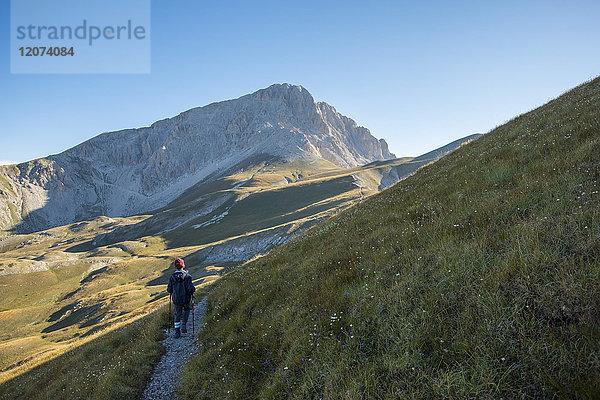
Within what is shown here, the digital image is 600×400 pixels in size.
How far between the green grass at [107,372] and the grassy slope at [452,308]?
2.50 m

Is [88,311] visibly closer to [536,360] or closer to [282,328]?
[282,328]

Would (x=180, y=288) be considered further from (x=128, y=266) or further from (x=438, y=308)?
(x=128, y=266)

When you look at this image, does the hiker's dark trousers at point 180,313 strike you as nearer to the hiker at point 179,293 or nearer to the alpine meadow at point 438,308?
the hiker at point 179,293

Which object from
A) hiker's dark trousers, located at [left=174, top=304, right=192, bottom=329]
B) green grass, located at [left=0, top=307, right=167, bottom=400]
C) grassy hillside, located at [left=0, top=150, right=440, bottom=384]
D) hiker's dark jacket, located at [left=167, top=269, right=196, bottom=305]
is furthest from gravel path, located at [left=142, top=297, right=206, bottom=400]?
grassy hillside, located at [left=0, top=150, right=440, bottom=384]

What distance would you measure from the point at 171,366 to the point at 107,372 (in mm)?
2188

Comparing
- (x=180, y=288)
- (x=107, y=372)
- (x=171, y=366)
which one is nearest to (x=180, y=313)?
(x=180, y=288)

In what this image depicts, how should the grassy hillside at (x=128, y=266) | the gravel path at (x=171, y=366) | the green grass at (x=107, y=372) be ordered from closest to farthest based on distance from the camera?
the gravel path at (x=171, y=366), the green grass at (x=107, y=372), the grassy hillside at (x=128, y=266)

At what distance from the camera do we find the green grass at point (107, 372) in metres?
8.69

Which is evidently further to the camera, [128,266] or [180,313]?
[128,266]

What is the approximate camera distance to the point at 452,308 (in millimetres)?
4766

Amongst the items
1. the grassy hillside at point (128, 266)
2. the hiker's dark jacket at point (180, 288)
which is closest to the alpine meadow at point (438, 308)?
the hiker's dark jacket at point (180, 288)

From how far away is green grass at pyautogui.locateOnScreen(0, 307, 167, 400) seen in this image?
8.69m

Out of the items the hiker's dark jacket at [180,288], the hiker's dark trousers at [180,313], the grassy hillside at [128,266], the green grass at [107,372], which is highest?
the hiker's dark jacket at [180,288]

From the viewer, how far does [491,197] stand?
314 inches
